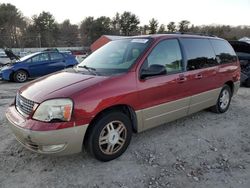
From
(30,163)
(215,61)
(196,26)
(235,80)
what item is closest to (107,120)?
(30,163)

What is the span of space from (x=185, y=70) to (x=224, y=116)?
1.90 m

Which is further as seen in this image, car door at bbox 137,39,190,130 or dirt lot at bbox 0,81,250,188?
car door at bbox 137,39,190,130

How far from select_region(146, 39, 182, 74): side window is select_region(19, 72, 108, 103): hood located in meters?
0.92

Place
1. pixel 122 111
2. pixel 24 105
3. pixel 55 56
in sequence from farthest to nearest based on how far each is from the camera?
1. pixel 55 56
2. pixel 122 111
3. pixel 24 105

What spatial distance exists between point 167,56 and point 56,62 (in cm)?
932

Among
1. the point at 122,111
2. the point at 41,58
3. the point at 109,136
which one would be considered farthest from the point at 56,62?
the point at 109,136

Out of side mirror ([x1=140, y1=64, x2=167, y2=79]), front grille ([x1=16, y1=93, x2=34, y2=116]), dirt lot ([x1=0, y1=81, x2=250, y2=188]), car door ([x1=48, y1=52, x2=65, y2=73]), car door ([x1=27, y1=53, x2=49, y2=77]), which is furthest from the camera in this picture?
car door ([x1=48, y1=52, x2=65, y2=73])

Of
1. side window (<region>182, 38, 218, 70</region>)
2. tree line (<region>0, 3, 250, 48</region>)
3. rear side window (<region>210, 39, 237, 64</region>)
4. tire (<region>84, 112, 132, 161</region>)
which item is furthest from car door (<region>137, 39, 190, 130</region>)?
tree line (<region>0, 3, 250, 48</region>)

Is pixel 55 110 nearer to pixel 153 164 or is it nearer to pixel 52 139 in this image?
pixel 52 139

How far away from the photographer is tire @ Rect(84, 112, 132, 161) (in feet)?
10.8

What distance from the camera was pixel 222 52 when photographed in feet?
18.1

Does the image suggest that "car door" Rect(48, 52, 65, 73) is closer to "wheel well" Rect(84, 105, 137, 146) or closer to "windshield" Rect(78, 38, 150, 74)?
"windshield" Rect(78, 38, 150, 74)

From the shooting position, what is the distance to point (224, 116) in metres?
5.62

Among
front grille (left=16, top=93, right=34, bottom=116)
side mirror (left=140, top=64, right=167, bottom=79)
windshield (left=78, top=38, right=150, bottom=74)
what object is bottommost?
front grille (left=16, top=93, right=34, bottom=116)
